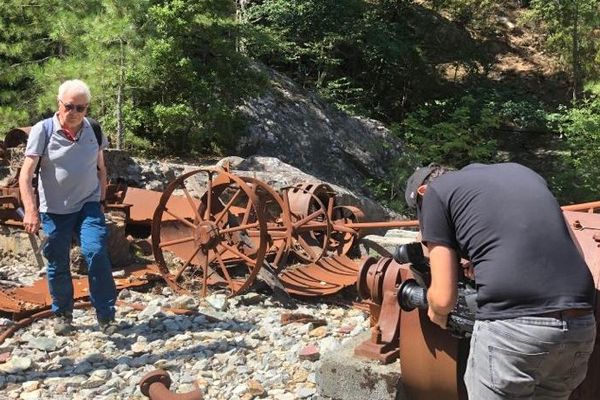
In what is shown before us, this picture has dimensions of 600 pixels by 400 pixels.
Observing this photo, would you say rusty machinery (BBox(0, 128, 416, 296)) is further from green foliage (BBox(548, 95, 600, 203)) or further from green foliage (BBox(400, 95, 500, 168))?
green foliage (BBox(548, 95, 600, 203))

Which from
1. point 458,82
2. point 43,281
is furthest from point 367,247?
point 458,82

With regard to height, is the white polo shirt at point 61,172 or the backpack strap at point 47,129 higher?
the backpack strap at point 47,129

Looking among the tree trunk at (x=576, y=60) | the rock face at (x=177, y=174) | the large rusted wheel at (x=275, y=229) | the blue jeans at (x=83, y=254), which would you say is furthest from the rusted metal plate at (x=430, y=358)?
the tree trunk at (x=576, y=60)

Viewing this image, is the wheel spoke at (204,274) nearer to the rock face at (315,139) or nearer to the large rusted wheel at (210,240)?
the large rusted wheel at (210,240)

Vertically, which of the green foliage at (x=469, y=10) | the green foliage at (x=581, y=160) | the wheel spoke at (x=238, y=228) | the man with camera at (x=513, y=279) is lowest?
the green foliage at (x=581, y=160)

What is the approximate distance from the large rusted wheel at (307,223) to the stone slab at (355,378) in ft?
10.3

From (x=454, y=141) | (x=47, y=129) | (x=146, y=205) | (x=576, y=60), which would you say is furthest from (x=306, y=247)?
(x=576, y=60)

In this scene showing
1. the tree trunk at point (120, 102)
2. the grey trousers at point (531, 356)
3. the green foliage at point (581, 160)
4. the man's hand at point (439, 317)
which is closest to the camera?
the grey trousers at point (531, 356)

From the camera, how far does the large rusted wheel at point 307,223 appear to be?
6973mm

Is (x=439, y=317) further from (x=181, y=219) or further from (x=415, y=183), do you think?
(x=181, y=219)

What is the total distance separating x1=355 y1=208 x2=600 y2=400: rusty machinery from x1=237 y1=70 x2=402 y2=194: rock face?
8564 mm

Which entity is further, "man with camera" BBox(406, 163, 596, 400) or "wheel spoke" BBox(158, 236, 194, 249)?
"wheel spoke" BBox(158, 236, 194, 249)

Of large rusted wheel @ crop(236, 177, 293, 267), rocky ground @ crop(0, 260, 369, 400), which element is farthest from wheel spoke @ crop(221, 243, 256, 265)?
rocky ground @ crop(0, 260, 369, 400)

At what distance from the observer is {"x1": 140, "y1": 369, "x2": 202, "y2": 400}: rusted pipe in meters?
3.80
